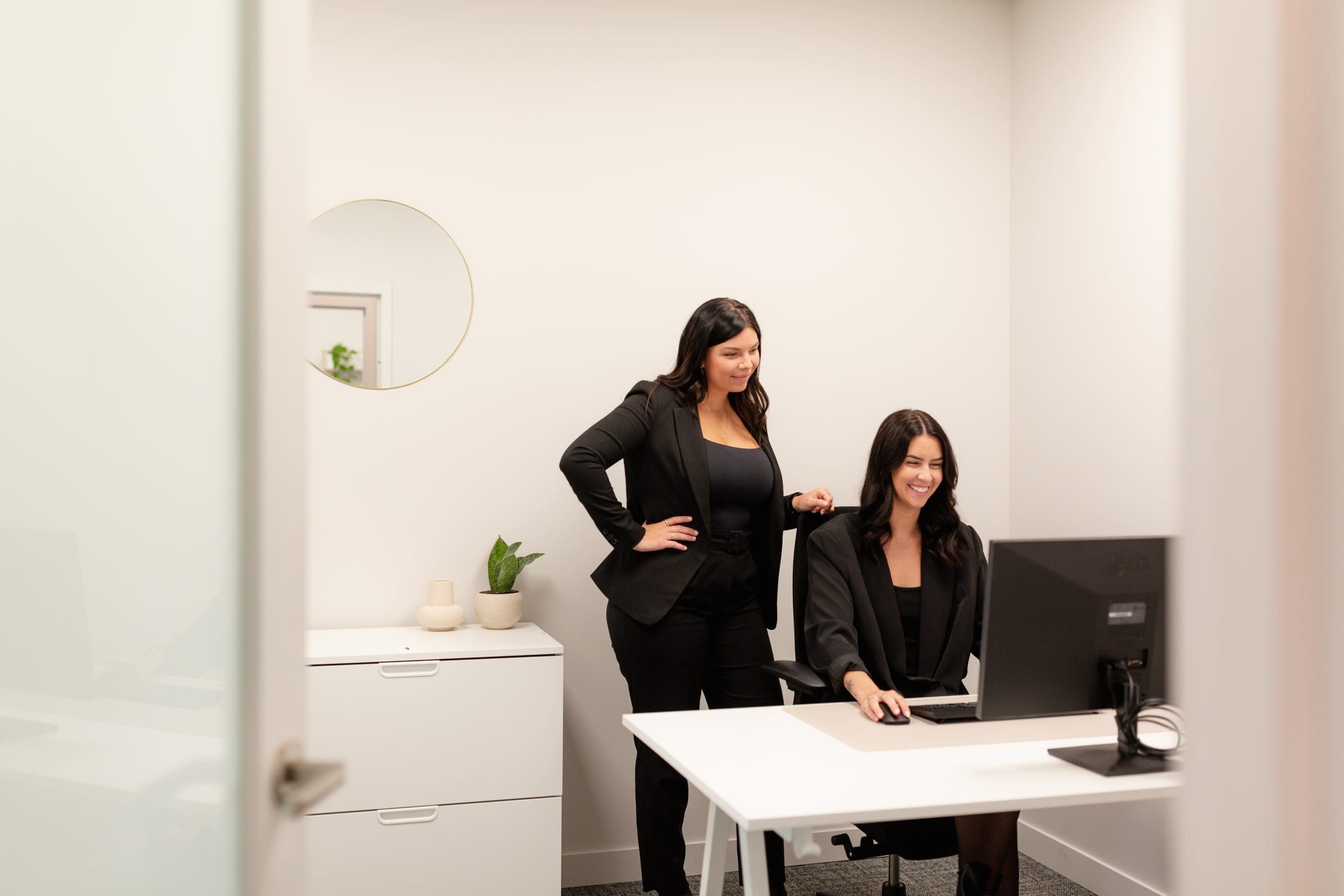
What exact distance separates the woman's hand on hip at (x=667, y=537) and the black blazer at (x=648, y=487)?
0.06 ft

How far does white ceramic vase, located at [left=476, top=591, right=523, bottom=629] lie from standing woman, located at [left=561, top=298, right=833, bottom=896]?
1.13 feet

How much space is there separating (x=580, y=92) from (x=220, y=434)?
2937 millimetres

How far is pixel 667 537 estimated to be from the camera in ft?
9.53

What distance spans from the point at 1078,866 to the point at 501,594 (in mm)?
2141

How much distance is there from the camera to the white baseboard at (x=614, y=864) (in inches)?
135

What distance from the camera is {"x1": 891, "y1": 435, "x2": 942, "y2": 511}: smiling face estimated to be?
106 inches

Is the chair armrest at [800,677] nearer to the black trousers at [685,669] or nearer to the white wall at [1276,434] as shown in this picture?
the black trousers at [685,669]

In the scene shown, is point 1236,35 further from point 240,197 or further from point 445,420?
point 445,420

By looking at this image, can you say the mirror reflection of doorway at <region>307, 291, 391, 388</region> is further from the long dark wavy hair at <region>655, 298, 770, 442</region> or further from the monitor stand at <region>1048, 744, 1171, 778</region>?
the monitor stand at <region>1048, 744, 1171, 778</region>

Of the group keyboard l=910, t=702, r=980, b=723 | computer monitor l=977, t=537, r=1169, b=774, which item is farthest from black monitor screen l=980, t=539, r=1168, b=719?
keyboard l=910, t=702, r=980, b=723

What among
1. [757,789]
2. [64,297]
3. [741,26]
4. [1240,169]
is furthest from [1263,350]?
[741,26]

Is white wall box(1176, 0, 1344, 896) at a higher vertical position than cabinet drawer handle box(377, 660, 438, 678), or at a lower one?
higher

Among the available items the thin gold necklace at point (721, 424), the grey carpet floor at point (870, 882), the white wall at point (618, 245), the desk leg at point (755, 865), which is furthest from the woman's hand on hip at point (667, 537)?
the grey carpet floor at point (870, 882)

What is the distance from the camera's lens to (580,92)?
3.51 metres
